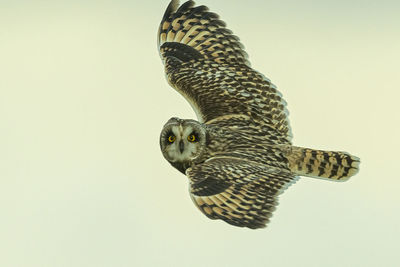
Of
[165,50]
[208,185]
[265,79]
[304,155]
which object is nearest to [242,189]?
[208,185]

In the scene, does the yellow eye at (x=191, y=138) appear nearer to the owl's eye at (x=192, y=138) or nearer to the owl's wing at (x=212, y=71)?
the owl's eye at (x=192, y=138)

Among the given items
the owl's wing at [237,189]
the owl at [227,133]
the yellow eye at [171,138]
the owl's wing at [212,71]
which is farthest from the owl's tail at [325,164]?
the yellow eye at [171,138]

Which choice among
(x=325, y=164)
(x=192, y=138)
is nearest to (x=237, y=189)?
(x=192, y=138)

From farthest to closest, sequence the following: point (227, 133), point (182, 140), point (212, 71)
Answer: point (212, 71), point (227, 133), point (182, 140)

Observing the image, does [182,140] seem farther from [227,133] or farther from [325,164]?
[325,164]

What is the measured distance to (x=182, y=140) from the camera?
4059mm

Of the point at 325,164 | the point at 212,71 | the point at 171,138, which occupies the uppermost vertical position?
the point at 212,71

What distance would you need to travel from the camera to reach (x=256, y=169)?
4012mm

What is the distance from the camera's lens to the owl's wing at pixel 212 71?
4340mm

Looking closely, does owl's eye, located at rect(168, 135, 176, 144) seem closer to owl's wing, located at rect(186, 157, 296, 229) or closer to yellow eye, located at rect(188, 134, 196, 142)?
yellow eye, located at rect(188, 134, 196, 142)

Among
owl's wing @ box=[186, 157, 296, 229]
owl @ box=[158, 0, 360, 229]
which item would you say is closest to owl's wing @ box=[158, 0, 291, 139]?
owl @ box=[158, 0, 360, 229]

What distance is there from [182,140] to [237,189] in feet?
1.34

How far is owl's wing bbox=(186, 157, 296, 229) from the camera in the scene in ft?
12.2

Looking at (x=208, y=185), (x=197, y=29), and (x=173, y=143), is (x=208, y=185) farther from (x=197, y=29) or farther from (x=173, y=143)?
(x=197, y=29)
